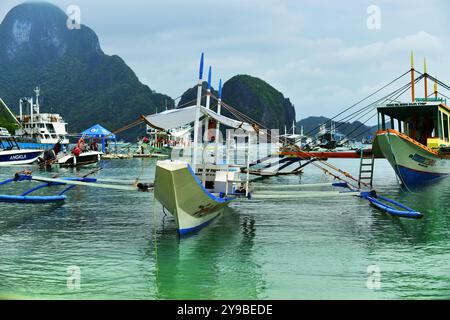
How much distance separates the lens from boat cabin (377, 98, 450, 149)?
28422mm

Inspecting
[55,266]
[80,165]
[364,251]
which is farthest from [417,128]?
[80,165]

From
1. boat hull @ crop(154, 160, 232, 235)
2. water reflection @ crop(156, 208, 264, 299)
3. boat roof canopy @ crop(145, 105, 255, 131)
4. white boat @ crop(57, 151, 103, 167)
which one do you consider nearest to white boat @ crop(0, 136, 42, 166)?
white boat @ crop(57, 151, 103, 167)

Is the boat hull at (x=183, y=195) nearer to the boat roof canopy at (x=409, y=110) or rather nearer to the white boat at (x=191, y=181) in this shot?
the white boat at (x=191, y=181)

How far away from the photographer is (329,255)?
467 inches

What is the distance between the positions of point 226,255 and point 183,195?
201 cm

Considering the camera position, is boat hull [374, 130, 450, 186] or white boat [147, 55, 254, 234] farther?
boat hull [374, 130, 450, 186]

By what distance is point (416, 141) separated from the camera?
29.1 meters

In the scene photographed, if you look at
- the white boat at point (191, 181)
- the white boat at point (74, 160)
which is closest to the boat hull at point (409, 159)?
the white boat at point (191, 181)

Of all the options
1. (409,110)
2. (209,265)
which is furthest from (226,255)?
(409,110)

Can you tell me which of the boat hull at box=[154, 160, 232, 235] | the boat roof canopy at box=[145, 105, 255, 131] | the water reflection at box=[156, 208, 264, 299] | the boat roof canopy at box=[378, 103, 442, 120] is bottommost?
the water reflection at box=[156, 208, 264, 299]

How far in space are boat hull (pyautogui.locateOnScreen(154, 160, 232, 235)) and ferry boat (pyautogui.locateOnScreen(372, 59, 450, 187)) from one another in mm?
16148

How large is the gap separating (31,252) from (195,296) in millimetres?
5686

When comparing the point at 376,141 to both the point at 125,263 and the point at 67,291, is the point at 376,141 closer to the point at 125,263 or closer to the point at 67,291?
the point at 125,263

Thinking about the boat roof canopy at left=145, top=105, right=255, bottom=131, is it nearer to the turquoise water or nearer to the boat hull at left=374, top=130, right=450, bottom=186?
the turquoise water
